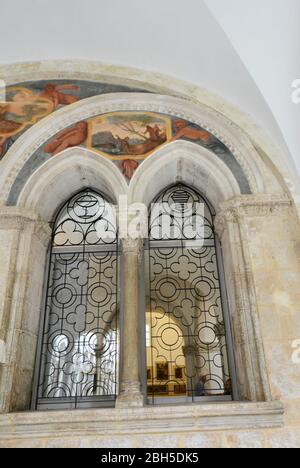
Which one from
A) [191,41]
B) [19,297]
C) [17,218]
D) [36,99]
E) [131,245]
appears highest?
[191,41]

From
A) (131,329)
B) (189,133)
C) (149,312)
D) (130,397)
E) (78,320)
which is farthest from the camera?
(189,133)

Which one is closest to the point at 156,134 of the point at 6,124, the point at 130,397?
the point at 6,124

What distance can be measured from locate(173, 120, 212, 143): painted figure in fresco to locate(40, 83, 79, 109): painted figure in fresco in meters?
1.66

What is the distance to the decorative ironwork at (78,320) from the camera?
202 inches

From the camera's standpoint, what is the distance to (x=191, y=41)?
17.9 ft

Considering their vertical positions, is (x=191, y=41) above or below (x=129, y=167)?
above

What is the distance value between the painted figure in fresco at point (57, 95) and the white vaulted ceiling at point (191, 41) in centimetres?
43

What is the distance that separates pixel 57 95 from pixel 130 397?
4.52m

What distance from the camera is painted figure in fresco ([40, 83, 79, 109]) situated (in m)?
6.27

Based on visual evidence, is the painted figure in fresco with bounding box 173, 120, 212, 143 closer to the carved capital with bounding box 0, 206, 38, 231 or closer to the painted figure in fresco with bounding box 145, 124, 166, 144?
the painted figure in fresco with bounding box 145, 124, 166, 144

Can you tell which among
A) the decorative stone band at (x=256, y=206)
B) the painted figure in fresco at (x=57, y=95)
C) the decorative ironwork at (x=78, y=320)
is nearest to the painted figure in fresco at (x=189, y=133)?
the decorative stone band at (x=256, y=206)

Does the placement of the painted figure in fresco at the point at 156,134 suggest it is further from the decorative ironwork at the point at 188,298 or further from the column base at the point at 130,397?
the column base at the point at 130,397

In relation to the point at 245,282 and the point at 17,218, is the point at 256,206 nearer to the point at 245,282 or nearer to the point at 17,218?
the point at 245,282
